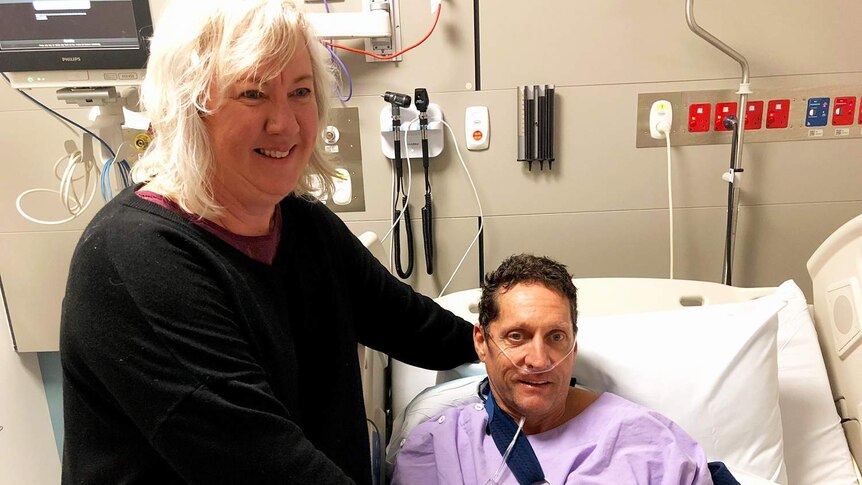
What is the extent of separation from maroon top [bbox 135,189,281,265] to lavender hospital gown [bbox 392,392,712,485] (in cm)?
56

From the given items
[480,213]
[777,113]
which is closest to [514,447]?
[480,213]

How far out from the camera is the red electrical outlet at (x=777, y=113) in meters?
1.89

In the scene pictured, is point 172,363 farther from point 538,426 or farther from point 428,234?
point 428,234

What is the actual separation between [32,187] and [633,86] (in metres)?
2.05

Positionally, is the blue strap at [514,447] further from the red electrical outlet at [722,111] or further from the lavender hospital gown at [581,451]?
the red electrical outlet at [722,111]

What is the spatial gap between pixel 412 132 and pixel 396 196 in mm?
225

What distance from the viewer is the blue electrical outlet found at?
6.17ft

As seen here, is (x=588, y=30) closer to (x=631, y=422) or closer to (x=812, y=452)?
(x=631, y=422)

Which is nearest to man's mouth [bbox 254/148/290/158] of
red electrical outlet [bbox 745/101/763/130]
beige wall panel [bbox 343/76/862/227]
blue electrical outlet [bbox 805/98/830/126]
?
beige wall panel [bbox 343/76/862/227]

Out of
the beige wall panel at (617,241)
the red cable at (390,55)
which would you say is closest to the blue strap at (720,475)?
the beige wall panel at (617,241)

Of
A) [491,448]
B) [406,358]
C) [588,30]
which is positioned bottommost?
[491,448]

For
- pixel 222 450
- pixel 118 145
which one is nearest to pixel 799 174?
pixel 222 450

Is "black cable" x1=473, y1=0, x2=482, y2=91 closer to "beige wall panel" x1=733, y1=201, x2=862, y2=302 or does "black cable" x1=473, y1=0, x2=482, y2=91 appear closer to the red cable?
the red cable

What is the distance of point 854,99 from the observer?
1.88 metres
